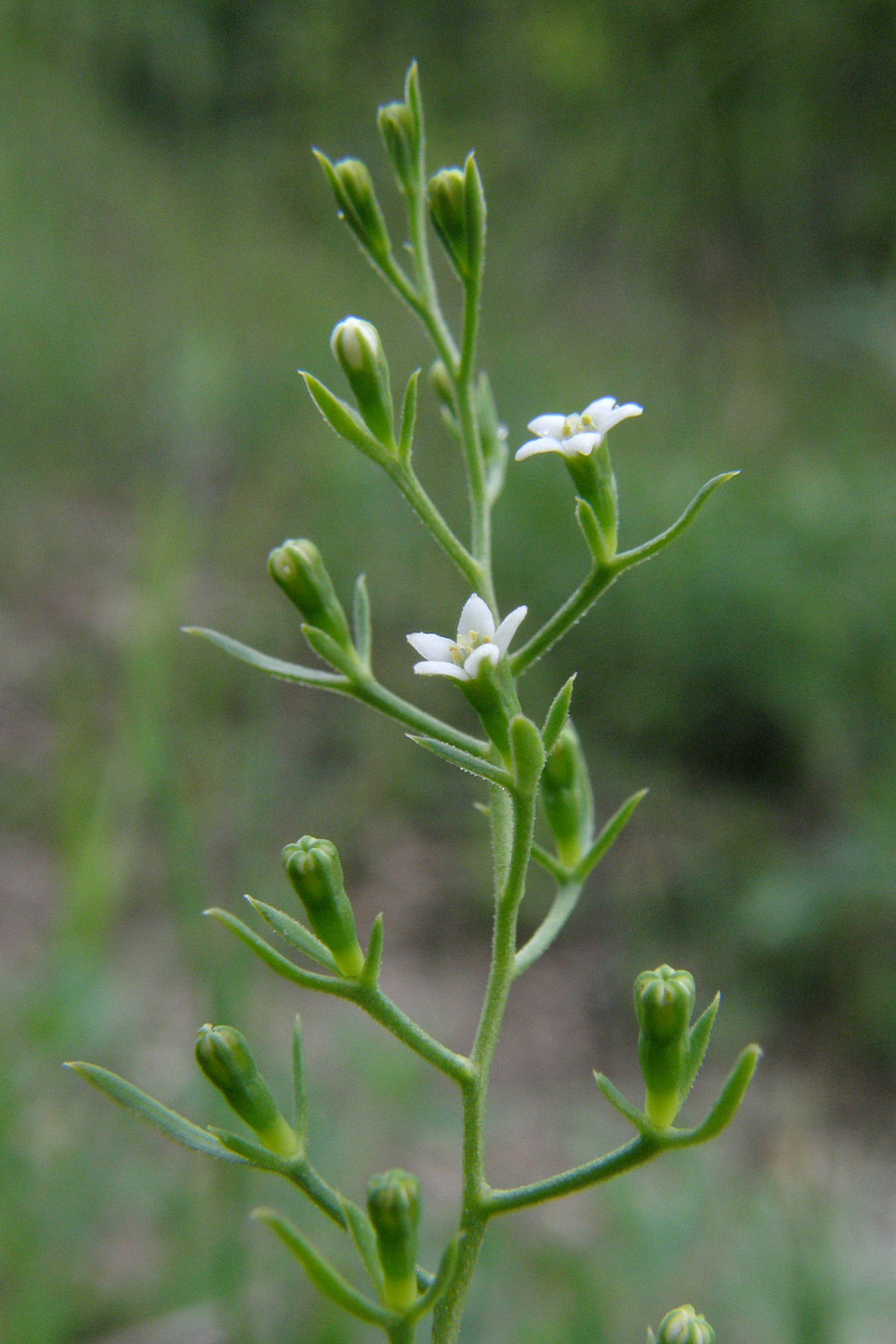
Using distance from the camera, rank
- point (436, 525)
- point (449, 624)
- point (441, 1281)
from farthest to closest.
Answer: point (449, 624), point (436, 525), point (441, 1281)

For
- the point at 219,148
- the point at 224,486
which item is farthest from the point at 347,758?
the point at 219,148

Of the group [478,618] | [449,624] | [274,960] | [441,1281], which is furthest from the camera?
[449,624]

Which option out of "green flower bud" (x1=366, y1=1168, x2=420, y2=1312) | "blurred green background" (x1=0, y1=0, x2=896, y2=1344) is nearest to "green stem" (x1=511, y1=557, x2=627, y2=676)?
"green flower bud" (x1=366, y1=1168, x2=420, y2=1312)

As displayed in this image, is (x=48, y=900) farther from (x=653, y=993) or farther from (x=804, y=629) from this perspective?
(x=653, y=993)

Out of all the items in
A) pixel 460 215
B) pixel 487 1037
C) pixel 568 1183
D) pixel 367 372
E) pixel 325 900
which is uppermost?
pixel 460 215

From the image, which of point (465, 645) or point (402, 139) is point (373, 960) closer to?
point (465, 645)

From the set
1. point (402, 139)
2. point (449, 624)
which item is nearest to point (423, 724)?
point (402, 139)
